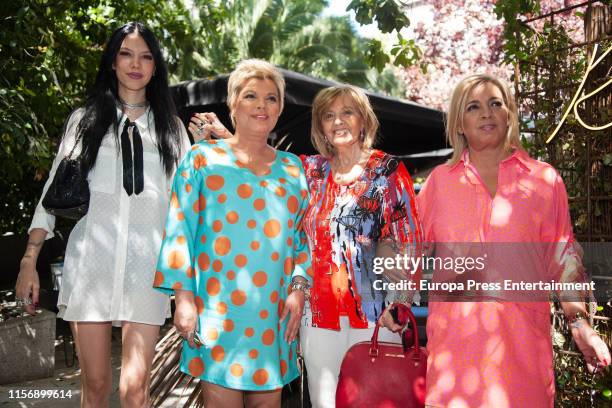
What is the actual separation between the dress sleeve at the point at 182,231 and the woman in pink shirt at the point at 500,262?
3.33ft

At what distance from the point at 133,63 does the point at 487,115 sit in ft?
5.30

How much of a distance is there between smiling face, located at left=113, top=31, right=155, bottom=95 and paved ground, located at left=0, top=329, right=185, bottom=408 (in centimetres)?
193

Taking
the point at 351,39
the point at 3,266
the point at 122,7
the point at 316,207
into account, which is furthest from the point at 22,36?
the point at 351,39

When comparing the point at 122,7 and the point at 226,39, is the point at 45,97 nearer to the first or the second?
the point at 122,7

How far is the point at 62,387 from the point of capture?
6.11 meters

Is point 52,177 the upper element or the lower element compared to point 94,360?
upper

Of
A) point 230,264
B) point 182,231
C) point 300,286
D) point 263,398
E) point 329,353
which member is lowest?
point 263,398

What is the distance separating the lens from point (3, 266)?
1254 centimetres

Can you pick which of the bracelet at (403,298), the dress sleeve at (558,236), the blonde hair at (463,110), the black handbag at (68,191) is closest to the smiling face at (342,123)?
the blonde hair at (463,110)

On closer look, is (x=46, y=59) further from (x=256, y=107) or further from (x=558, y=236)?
(x=558, y=236)

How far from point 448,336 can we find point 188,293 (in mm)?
1057

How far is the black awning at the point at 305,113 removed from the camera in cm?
702

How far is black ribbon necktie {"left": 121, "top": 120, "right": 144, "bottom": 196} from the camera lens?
3059 mm

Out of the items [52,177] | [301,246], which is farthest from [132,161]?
[301,246]
